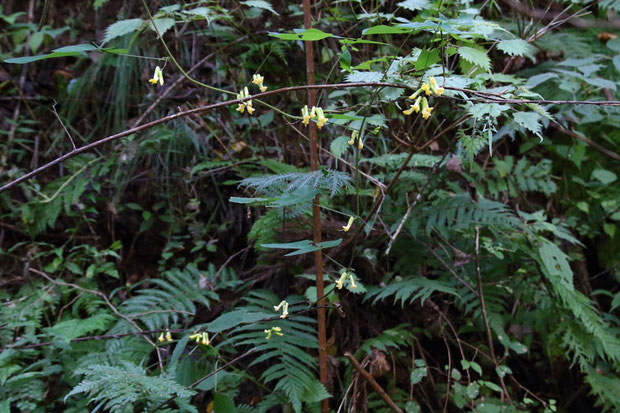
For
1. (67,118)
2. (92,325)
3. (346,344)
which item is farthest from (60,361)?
(67,118)

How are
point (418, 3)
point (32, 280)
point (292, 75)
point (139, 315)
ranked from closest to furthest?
point (418, 3), point (139, 315), point (292, 75), point (32, 280)

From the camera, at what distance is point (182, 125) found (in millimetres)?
2447

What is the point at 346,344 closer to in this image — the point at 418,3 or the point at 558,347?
the point at 558,347

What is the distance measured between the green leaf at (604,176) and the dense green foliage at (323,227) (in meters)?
0.01

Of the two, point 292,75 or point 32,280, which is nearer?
point 292,75

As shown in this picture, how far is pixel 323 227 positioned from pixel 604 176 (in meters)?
1.48

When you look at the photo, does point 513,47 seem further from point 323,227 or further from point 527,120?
point 323,227

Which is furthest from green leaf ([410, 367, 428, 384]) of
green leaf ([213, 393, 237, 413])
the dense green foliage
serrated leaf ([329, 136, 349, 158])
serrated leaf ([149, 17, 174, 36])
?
serrated leaf ([149, 17, 174, 36])

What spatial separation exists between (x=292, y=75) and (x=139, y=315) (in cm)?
116

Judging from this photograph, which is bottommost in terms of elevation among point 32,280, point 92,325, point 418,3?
point 32,280

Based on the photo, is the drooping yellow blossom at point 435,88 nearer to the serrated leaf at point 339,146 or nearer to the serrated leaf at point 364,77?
the serrated leaf at point 364,77

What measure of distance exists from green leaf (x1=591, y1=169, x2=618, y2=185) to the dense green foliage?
0.01 metres

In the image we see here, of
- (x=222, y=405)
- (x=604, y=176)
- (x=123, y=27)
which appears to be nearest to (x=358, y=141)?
(x=222, y=405)

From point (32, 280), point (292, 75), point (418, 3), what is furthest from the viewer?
point (32, 280)
